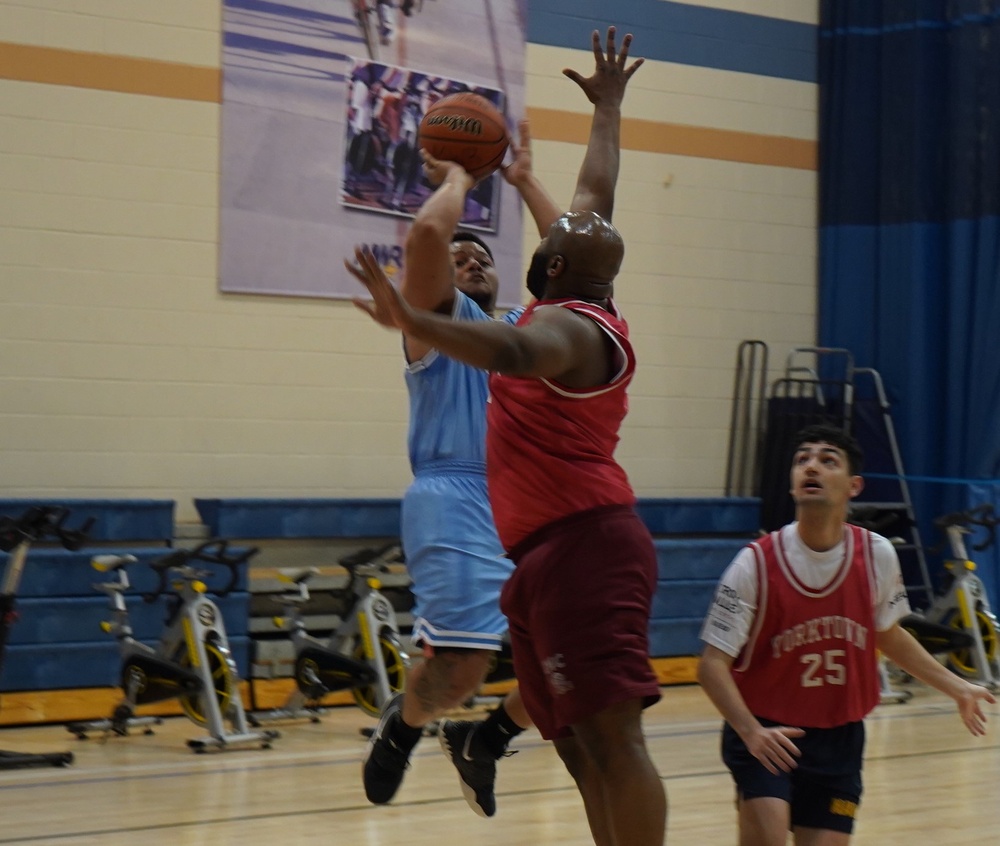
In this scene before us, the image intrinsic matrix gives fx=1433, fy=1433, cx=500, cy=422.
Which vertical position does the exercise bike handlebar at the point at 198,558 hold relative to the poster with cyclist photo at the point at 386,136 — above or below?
below

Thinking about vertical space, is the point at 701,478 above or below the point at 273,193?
below

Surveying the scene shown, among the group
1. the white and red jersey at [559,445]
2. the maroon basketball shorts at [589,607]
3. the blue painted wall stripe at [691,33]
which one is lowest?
the maroon basketball shorts at [589,607]

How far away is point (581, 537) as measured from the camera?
3.19m

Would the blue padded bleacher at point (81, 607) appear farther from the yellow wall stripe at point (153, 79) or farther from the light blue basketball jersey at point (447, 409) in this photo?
the light blue basketball jersey at point (447, 409)

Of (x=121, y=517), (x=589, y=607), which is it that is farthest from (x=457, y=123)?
(x=121, y=517)

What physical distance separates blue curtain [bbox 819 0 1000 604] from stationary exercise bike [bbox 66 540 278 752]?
17.7ft

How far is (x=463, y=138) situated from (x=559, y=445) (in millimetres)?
1162

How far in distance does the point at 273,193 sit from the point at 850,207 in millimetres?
4428

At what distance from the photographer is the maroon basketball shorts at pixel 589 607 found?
122 inches

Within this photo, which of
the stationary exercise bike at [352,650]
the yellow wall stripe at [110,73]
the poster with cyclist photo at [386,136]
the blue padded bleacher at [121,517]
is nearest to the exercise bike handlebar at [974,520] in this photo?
the stationary exercise bike at [352,650]

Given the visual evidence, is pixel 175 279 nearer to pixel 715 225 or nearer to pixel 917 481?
pixel 715 225

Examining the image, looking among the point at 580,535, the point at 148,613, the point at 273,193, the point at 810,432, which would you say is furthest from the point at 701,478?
the point at 580,535

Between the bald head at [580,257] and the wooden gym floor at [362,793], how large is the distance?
7.75 feet

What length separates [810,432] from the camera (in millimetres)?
3756
